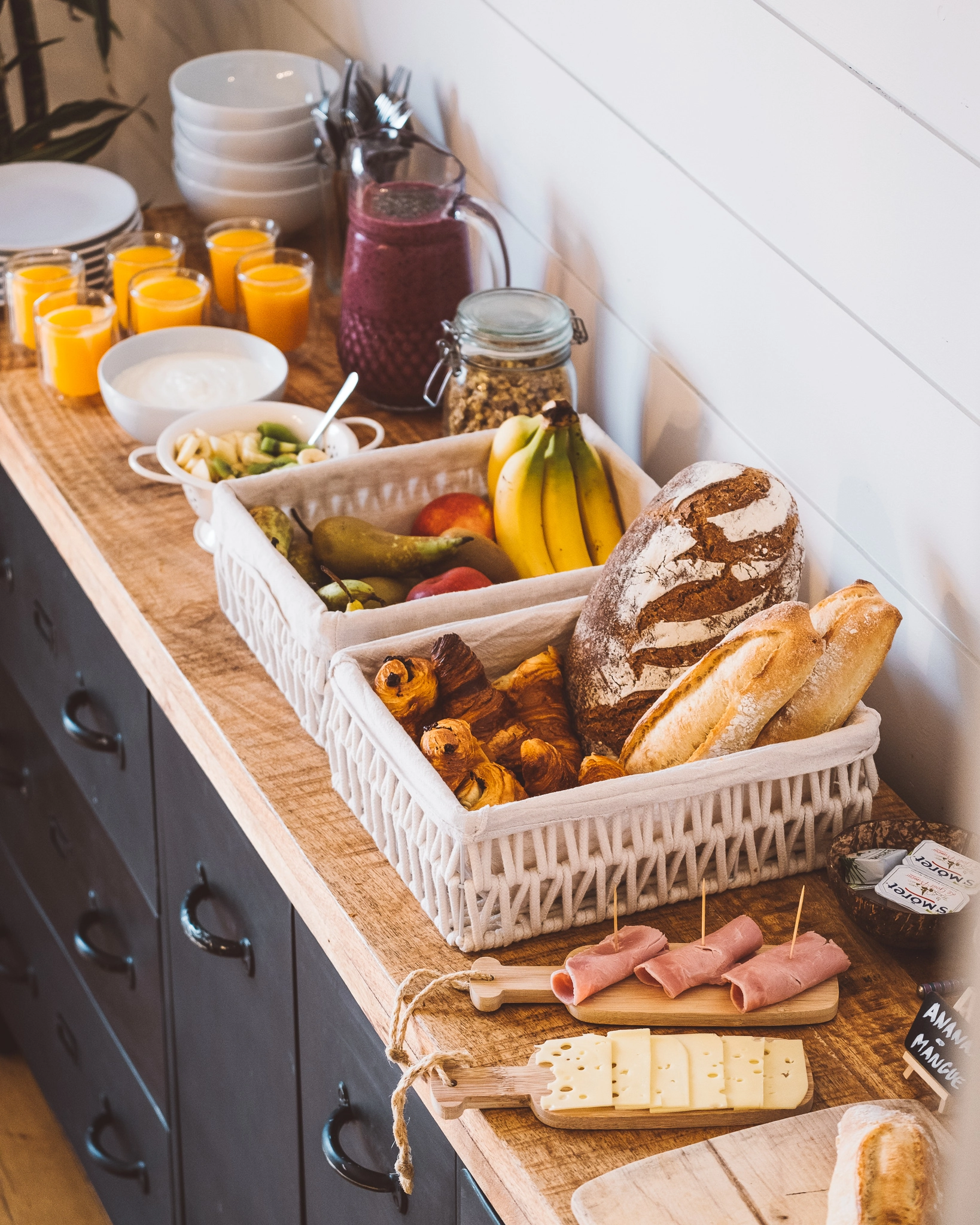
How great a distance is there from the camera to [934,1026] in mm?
778

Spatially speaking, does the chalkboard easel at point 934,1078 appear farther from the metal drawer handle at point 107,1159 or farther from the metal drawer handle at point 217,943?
the metal drawer handle at point 107,1159

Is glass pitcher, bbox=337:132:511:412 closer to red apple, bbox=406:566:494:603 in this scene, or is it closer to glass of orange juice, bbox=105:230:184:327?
glass of orange juice, bbox=105:230:184:327

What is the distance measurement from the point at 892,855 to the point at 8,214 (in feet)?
4.54

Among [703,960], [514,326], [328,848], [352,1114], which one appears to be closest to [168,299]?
[514,326]

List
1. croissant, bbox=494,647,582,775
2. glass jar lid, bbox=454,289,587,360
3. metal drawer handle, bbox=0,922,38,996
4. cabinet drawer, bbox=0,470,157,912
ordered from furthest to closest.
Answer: metal drawer handle, bbox=0,922,38,996
cabinet drawer, bbox=0,470,157,912
glass jar lid, bbox=454,289,587,360
croissant, bbox=494,647,582,775

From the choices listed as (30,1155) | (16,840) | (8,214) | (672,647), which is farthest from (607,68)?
(30,1155)

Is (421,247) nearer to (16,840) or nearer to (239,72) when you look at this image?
(239,72)

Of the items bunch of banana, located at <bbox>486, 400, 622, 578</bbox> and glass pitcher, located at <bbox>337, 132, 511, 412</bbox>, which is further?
glass pitcher, located at <bbox>337, 132, 511, 412</bbox>

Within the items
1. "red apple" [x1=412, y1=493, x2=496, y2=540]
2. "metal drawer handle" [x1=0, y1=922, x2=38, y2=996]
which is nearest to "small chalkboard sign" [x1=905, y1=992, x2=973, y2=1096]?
"red apple" [x1=412, y1=493, x2=496, y2=540]

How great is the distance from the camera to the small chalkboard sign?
760 mm

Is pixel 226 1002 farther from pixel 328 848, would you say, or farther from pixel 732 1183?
pixel 732 1183

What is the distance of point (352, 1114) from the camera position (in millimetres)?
1047

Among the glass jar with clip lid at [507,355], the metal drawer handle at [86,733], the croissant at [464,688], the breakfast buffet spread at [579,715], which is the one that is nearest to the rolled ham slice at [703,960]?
the breakfast buffet spread at [579,715]

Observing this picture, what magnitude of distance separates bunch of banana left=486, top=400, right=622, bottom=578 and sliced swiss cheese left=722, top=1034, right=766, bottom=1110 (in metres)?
0.49
